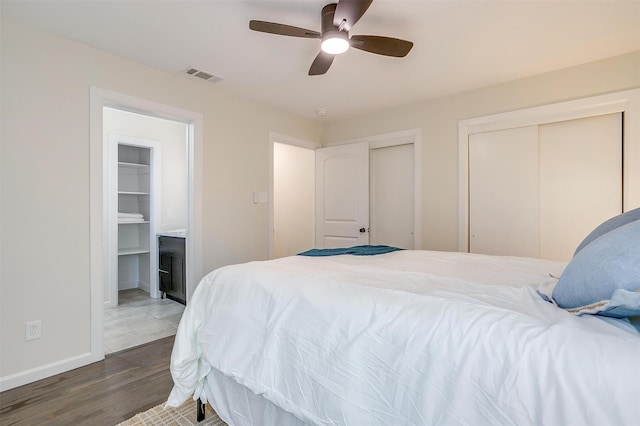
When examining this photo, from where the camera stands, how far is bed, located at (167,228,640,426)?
2.41 ft

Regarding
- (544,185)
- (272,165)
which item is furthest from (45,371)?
(544,185)

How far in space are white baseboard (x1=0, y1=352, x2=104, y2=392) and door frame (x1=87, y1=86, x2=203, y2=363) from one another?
29 mm

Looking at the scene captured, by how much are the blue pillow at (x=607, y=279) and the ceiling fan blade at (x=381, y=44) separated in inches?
62.3

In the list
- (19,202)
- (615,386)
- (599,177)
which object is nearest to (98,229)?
(19,202)

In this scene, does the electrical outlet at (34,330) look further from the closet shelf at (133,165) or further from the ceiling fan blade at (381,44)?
the ceiling fan blade at (381,44)

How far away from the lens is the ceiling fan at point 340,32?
166 cm

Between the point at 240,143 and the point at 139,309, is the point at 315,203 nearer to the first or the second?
the point at 240,143

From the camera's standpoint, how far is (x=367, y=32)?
87.7 inches

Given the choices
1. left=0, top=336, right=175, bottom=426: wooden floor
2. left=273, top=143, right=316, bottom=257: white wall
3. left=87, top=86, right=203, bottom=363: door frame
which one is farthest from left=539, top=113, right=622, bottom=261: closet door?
left=0, top=336, right=175, bottom=426: wooden floor

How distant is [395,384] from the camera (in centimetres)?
95

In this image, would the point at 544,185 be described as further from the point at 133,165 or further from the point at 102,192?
the point at 133,165

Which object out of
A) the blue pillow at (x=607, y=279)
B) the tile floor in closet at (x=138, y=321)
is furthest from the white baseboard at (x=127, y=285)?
the blue pillow at (x=607, y=279)

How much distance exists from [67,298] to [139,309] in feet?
4.98

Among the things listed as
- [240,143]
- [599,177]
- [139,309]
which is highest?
[240,143]
